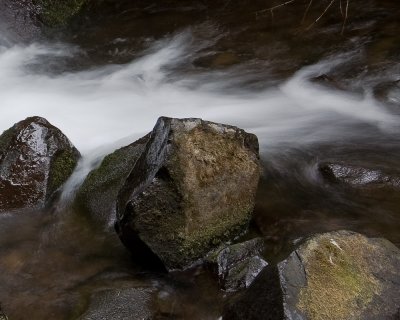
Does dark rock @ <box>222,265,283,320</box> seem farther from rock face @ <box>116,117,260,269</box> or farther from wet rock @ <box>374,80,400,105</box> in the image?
wet rock @ <box>374,80,400,105</box>

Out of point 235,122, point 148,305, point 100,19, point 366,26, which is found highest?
point 100,19

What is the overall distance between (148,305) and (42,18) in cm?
796

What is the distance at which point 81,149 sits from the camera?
606 centimetres

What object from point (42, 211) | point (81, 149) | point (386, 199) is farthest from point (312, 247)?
point (81, 149)

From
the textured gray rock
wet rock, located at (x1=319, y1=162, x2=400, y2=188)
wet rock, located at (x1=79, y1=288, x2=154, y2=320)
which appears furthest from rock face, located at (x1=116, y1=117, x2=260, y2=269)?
wet rock, located at (x1=319, y1=162, x2=400, y2=188)

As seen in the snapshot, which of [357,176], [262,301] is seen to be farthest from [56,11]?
[262,301]

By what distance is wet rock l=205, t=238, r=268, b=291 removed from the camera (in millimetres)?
3561

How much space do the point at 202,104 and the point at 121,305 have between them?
4.28m

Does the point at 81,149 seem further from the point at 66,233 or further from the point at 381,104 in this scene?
the point at 381,104

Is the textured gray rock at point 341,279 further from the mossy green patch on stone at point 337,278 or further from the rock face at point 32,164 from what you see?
the rock face at point 32,164

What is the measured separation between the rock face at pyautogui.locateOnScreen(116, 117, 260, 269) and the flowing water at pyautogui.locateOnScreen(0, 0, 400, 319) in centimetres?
25

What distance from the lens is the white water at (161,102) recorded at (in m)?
6.41

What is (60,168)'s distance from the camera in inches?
203

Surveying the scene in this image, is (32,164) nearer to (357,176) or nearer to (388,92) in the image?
(357,176)
